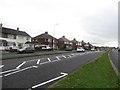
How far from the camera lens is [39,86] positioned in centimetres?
1028

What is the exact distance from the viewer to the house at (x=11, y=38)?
222 ft

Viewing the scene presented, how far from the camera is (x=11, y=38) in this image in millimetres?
73312

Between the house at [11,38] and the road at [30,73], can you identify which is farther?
the house at [11,38]

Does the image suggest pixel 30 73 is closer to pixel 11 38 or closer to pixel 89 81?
pixel 89 81

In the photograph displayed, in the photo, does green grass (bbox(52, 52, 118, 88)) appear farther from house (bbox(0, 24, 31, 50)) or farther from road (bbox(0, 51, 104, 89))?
house (bbox(0, 24, 31, 50))

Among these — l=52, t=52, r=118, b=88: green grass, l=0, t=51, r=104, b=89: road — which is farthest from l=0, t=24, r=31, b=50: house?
l=52, t=52, r=118, b=88: green grass

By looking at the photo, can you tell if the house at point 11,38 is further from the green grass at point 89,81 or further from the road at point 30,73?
the green grass at point 89,81

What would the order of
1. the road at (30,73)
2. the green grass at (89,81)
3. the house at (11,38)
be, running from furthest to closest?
the house at (11,38) → the road at (30,73) → the green grass at (89,81)

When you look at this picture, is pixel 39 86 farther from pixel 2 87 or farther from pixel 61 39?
pixel 61 39

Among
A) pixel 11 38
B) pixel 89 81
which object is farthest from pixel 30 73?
pixel 11 38

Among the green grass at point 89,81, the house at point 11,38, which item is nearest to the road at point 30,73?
the green grass at point 89,81

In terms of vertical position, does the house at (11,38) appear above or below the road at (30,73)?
above

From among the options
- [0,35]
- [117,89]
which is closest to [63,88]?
[117,89]

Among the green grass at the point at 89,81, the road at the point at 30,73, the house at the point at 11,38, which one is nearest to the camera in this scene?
the green grass at the point at 89,81
